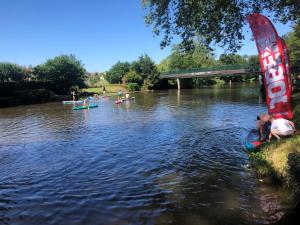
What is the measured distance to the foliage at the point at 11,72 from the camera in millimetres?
61472

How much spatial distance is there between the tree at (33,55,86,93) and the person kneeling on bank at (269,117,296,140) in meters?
57.4

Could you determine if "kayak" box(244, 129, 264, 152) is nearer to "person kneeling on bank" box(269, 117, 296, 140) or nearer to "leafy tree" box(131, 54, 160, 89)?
"person kneeling on bank" box(269, 117, 296, 140)

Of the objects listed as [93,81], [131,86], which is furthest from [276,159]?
[93,81]

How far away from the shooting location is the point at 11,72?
6294 centimetres

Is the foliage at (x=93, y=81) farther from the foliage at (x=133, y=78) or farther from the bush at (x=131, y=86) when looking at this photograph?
the bush at (x=131, y=86)

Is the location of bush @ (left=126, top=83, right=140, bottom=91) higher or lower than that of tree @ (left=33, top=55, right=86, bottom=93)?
lower

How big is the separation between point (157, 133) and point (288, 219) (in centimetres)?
1226

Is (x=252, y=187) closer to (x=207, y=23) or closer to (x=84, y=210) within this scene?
(x=84, y=210)

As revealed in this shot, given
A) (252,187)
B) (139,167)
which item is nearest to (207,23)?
(139,167)

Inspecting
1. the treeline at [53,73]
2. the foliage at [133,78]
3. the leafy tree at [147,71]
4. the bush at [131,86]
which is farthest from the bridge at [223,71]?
the treeline at [53,73]

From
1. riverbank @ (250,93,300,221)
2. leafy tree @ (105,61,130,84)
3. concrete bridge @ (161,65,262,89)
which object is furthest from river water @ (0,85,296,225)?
leafy tree @ (105,61,130,84)

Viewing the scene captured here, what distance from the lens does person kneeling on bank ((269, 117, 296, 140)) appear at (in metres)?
10.4

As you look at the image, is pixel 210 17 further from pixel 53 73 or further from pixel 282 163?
pixel 53 73

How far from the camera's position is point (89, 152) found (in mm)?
14477
